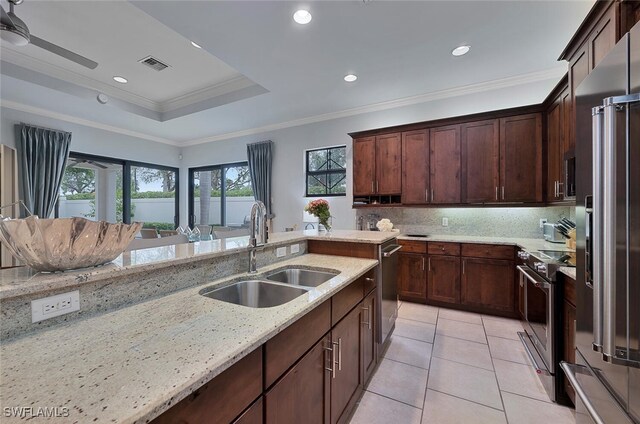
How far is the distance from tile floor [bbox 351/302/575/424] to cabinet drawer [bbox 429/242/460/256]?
0.87 m

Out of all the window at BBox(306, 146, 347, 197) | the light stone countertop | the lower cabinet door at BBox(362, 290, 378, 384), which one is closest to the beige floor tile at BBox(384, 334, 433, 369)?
the lower cabinet door at BBox(362, 290, 378, 384)

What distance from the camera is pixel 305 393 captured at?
113cm

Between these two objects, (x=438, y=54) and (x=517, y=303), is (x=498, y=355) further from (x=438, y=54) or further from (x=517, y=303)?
(x=438, y=54)

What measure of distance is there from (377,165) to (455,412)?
3134mm

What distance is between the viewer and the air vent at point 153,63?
326 centimetres

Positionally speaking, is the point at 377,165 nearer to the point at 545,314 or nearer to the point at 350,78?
the point at 350,78

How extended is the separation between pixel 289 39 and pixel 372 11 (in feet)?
2.78

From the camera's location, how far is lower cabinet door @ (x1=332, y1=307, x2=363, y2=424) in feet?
4.61

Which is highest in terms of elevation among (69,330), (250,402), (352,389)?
(69,330)

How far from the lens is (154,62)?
131 inches

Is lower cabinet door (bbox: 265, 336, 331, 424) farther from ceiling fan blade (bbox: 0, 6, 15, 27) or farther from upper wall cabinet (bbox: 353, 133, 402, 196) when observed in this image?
upper wall cabinet (bbox: 353, 133, 402, 196)

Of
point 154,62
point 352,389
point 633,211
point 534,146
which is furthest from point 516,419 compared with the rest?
point 154,62

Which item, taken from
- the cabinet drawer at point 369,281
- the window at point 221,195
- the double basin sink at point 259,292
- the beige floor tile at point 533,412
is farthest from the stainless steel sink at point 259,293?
the window at point 221,195

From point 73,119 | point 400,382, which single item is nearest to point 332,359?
point 400,382
